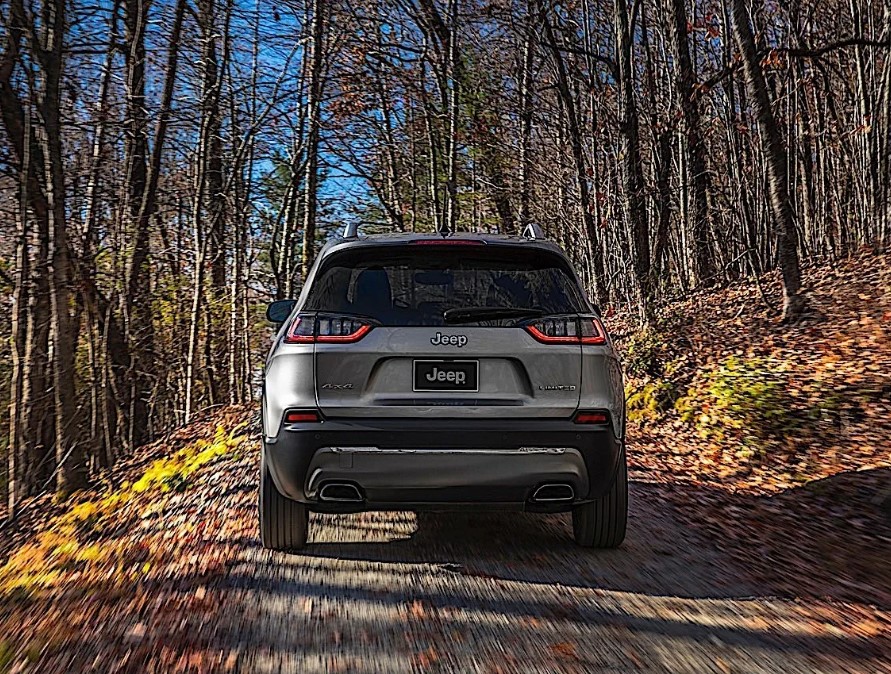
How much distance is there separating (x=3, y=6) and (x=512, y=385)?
32.6ft

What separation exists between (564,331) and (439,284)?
2.40 feet

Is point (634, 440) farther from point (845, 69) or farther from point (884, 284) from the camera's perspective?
point (845, 69)

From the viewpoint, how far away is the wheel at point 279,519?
15.5 feet

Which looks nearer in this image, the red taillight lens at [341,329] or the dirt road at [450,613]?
the dirt road at [450,613]

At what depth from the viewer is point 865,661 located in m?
3.44

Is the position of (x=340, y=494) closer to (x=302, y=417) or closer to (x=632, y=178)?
(x=302, y=417)

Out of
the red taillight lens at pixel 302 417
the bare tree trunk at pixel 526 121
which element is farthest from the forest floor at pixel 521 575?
the bare tree trunk at pixel 526 121

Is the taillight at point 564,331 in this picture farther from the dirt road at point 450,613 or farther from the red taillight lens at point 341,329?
the dirt road at point 450,613

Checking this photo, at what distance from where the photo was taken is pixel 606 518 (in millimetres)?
4934

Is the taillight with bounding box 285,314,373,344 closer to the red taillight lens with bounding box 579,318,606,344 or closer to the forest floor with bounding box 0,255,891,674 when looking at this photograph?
the red taillight lens with bounding box 579,318,606,344

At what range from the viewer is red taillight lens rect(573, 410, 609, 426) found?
171 inches

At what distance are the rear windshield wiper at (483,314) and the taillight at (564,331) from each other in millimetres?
73

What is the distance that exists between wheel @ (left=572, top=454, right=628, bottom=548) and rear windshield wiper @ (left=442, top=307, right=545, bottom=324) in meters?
1.11

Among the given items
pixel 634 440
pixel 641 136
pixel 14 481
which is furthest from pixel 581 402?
pixel 641 136
